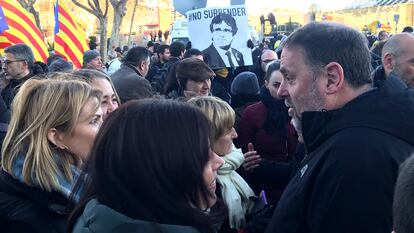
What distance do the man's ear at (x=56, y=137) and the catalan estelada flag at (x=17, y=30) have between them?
5.66 metres

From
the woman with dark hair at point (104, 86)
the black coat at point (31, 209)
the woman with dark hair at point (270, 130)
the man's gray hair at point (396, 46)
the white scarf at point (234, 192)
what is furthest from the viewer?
the man's gray hair at point (396, 46)

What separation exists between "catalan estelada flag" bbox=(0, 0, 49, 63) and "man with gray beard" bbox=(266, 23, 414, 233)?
6.24 m

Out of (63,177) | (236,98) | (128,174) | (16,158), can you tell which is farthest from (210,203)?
(236,98)

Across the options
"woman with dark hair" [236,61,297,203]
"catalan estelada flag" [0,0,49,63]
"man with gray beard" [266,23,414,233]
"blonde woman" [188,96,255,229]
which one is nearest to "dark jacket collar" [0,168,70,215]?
"man with gray beard" [266,23,414,233]

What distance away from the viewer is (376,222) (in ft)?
6.16

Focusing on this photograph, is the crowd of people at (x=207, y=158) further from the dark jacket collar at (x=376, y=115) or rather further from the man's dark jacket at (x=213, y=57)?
the man's dark jacket at (x=213, y=57)

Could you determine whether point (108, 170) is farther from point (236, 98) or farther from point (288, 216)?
point (236, 98)

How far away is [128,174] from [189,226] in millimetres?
239

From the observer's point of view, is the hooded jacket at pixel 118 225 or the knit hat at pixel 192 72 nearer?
the hooded jacket at pixel 118 225

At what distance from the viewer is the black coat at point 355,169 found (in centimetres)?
188

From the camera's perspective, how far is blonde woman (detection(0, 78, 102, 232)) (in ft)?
7.14

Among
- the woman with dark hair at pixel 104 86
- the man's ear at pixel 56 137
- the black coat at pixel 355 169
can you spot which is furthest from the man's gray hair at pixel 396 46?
the man's ear at pixel 56 137

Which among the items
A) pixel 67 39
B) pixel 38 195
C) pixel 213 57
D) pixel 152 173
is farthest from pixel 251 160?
pixel 67 39

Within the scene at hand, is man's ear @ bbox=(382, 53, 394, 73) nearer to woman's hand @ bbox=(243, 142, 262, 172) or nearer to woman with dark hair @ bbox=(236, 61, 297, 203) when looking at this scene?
woman with dark hair @ bbox=(236, 61, 297, 203)
